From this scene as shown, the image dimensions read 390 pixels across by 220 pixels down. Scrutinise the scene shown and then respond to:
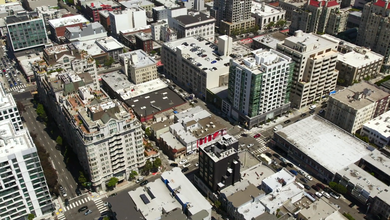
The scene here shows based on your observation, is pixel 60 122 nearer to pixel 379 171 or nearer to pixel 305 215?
pixel 305 215

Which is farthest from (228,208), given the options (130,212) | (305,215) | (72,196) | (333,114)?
(333,114)

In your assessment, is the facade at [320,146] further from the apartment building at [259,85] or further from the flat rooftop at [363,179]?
the apartment building at [259,85]

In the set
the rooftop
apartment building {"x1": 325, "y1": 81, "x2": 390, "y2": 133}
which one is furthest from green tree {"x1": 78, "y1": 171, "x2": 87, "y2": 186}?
the rooftop

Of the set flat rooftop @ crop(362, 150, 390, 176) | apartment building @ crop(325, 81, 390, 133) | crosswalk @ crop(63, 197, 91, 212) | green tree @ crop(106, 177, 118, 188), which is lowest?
crosswalk @ crop(63, 197, 91, 212)

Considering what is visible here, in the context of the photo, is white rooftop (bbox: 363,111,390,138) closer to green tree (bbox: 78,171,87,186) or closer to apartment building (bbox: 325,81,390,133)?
apartment building (bbox: 325,81,390,133)

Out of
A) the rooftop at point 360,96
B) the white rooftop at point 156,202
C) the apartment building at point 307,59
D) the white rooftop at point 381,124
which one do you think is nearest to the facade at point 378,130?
the white rooftop at point 381,124

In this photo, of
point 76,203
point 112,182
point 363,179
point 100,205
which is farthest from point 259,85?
point 76,203
